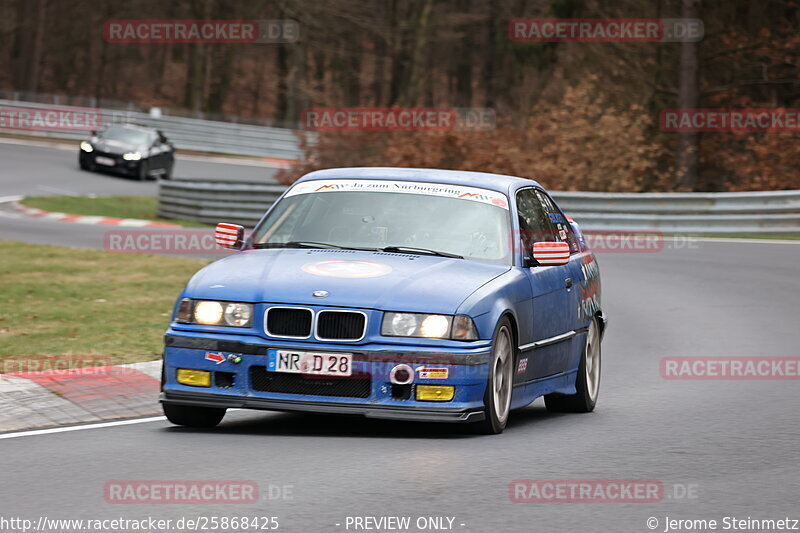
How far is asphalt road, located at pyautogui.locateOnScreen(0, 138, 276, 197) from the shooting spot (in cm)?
3588

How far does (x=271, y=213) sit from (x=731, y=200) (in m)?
19.0

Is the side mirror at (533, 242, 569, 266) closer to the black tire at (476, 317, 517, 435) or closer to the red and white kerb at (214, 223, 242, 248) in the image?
the black tire at (476, 317, 517, 435)

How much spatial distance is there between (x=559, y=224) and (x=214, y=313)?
3194 millimetres

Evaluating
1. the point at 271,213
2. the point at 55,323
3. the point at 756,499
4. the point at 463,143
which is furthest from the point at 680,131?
the point at 756,499

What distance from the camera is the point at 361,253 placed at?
8.73 meters

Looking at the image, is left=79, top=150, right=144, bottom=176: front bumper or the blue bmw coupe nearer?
the blue bmw coupe

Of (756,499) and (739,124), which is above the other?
(739,124)

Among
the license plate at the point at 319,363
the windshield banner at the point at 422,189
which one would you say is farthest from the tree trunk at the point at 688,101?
the license plate at the point at 319,363

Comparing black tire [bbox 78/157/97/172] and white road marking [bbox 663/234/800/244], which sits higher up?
black tire [bbox 78/157/97/172]

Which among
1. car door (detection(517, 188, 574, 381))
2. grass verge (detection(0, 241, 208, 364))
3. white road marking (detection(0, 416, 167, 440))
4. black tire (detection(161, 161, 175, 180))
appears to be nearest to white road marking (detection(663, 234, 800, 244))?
grass verge (detection(0, 241, 208, 364))

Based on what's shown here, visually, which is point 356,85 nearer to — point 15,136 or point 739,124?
point 15,136

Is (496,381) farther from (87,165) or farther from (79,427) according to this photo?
(87,165)

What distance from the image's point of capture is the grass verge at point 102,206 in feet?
101

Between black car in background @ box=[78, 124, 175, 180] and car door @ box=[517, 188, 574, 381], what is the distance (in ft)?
102
